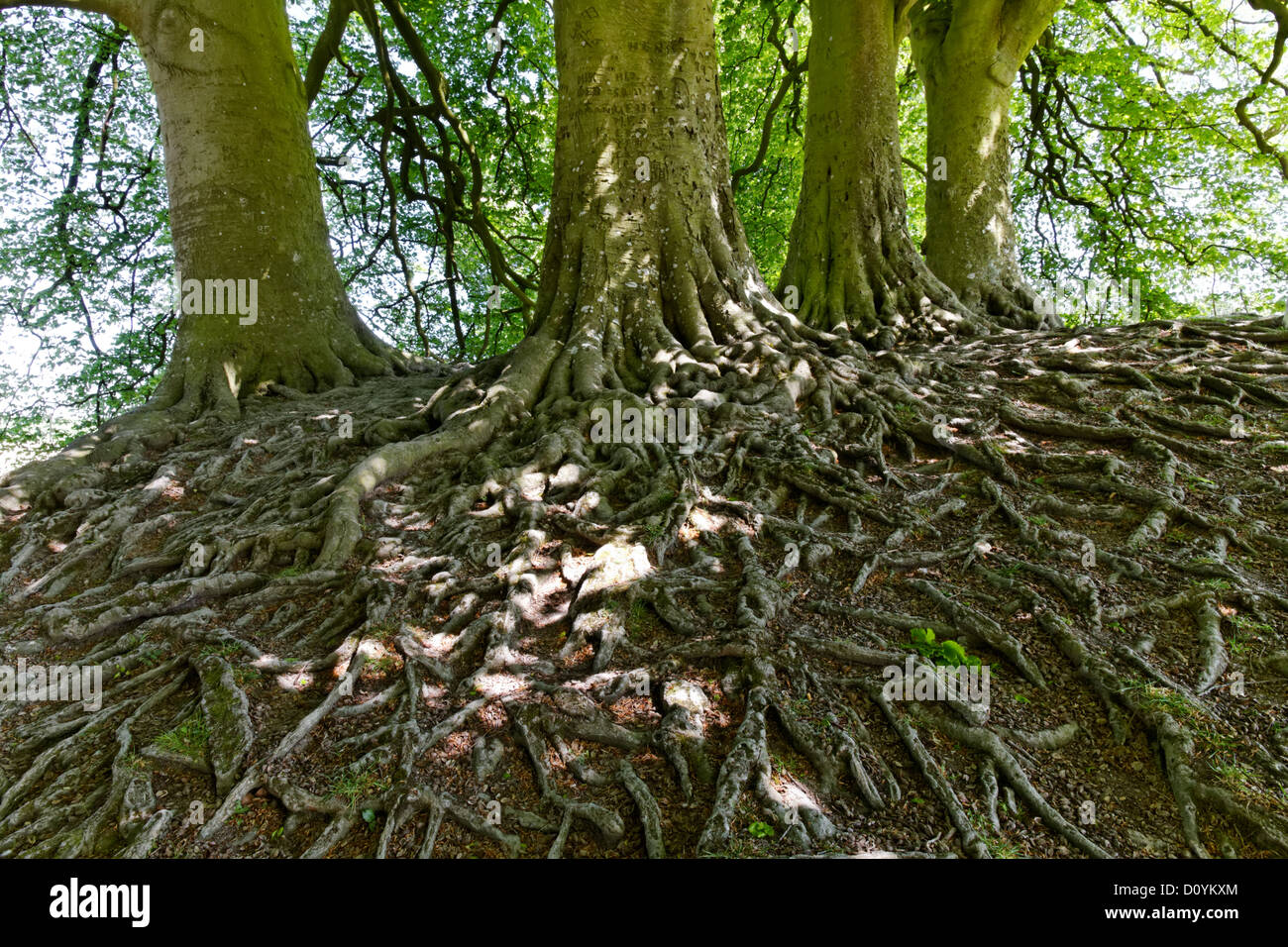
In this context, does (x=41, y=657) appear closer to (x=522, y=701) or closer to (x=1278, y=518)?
(x=522, y=701)

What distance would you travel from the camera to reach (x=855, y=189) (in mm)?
8133

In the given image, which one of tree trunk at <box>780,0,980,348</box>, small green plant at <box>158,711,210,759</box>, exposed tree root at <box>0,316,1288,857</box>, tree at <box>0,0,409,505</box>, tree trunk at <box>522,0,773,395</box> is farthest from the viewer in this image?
tree trunk at <box>780,0,980,348</box>

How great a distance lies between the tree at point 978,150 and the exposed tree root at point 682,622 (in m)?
3.50

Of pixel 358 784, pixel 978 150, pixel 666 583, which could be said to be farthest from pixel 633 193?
pixel 978 150

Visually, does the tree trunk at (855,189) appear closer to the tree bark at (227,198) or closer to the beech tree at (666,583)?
the beech tree at (666,583)

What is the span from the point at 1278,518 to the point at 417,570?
4.95m

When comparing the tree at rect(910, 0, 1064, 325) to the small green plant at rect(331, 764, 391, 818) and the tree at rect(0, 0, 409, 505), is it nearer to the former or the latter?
the tree at rect(0, 0, 409, 505)

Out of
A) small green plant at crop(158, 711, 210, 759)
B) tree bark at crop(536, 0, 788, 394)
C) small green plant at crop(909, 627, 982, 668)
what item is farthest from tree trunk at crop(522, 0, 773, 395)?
small green plant at crop(158, 711, 210, 759)

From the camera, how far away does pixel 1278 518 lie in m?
3.98

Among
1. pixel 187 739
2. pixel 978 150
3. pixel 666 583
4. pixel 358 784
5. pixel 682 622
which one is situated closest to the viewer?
pixel 358 784

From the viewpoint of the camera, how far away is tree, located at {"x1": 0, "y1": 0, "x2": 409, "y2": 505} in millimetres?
6738

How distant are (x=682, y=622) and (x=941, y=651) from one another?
1.21 metres

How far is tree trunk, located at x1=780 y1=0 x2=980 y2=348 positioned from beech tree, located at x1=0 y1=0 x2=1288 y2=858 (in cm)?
141

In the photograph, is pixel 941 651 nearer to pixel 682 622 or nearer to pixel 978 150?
pixel 682 622
